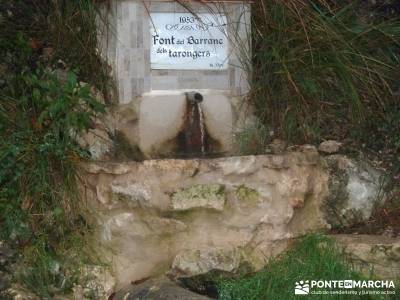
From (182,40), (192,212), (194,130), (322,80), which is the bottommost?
(192,212)

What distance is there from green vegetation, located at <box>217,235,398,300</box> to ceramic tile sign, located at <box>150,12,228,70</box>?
1343 mm

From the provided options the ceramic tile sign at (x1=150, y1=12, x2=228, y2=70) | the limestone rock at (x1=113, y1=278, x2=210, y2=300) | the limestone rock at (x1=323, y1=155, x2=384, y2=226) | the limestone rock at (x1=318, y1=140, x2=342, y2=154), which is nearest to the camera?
the limestone rock at (x1=113, y1=278, x2=210, y2=300)

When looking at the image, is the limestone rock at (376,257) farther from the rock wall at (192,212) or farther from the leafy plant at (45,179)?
the leafy plant at (45,179)

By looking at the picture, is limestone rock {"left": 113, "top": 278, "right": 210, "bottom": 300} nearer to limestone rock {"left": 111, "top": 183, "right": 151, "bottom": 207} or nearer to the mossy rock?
limestone rock {"left": 111, "top": 183, "right": 151, "bottom": 207}

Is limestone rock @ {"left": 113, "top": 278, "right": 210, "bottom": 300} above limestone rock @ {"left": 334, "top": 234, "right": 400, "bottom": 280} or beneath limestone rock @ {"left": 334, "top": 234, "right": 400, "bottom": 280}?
beneath

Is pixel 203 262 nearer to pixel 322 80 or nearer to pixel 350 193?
pixel 350 193

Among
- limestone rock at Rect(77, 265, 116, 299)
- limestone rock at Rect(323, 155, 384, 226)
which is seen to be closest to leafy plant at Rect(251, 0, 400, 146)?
limestone rock at Rect(323, 155, 384, 226)

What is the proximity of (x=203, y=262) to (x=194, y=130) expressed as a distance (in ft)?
2.90

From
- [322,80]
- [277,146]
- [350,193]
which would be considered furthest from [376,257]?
[322,80]

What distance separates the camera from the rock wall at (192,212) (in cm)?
362

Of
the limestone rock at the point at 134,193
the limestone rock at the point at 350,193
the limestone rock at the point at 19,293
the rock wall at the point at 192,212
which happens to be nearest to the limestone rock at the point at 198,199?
the rock wall at the point at 192,212

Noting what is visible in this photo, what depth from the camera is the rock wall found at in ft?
11.9

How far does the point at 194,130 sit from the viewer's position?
405 cm

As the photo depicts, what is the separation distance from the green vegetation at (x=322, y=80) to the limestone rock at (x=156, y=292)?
1141 mm
